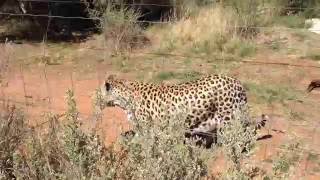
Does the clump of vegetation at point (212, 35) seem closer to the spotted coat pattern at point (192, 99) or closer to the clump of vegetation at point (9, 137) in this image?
the spotted coat pattern at point (192, 99)

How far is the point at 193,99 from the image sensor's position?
Result: 6434 mm

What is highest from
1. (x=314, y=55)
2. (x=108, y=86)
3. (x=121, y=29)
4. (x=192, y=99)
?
(x=121, y=29)

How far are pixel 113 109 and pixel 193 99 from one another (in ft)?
5.76

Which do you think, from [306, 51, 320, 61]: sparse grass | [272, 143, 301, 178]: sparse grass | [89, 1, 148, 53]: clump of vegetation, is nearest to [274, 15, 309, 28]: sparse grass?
[306, 51, 320, 61]: sparse grass

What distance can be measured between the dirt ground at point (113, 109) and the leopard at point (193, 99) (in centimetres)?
39

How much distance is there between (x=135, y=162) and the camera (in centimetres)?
380

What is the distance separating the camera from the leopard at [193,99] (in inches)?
253

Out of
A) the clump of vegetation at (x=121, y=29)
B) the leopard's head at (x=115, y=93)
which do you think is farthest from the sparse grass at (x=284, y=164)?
the clump of vegetation at (x=121, y=29)

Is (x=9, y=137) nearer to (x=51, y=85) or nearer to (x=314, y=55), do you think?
(x=51, y=85)

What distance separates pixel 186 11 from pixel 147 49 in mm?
1512

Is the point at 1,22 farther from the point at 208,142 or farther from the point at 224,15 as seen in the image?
the point at 208,142

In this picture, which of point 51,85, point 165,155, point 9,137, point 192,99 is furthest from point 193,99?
point 51,85

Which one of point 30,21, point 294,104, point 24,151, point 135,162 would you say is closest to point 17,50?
point 30,21

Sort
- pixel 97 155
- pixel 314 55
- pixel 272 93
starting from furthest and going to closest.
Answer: pixel 314 55, pixel 272 93, pixel 97 155
